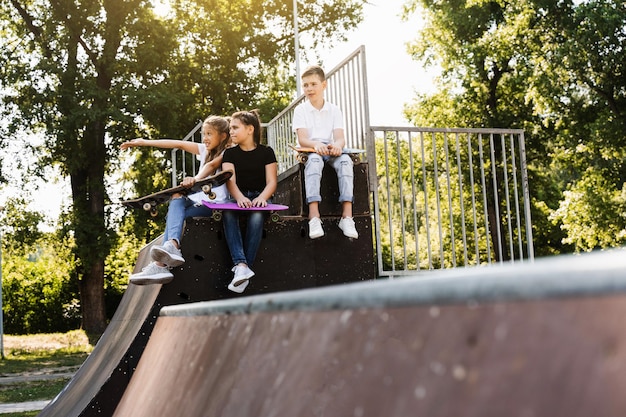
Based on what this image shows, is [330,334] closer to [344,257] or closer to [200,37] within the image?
[344,257]

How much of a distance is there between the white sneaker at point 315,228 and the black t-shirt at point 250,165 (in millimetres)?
543

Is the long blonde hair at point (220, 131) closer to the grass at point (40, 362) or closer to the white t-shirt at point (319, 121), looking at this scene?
the white t-shirt at point (319, 121)

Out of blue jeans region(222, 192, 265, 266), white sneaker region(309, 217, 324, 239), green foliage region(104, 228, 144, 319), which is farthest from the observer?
green foliage region(104, 228, 144, 319)

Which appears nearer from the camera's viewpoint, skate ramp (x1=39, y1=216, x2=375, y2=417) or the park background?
skate ramp (x1=39, y1=216, x2=375, y2=417)

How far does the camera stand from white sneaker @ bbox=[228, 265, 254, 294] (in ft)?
17.1

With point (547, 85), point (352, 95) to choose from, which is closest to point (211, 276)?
point (352, 95)

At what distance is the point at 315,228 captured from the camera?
18.2 ft

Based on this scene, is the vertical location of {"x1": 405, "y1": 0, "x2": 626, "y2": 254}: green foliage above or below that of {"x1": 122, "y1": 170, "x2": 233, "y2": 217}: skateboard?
above

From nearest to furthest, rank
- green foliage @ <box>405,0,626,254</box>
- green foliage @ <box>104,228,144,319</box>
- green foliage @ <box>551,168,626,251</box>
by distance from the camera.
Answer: green foliage @ <box>405,0,626,254</box> → green foliage @ <box>551,168,626,251</box> → green foliage @ <box>104,228,144,319</box>

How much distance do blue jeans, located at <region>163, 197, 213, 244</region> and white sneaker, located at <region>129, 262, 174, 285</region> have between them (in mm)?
261

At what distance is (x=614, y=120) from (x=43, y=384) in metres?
16.9

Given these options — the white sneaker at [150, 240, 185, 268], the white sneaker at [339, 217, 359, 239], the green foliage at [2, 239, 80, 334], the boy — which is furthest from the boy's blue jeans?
the green foliage at [2, 239, 80, 334]

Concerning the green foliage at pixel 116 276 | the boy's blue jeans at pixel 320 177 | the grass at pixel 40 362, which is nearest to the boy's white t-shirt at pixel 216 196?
the boy's blue jeans at pixel 320 177

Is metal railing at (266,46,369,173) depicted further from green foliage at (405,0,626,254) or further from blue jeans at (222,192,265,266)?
green foliage at (405,0,626,254)
